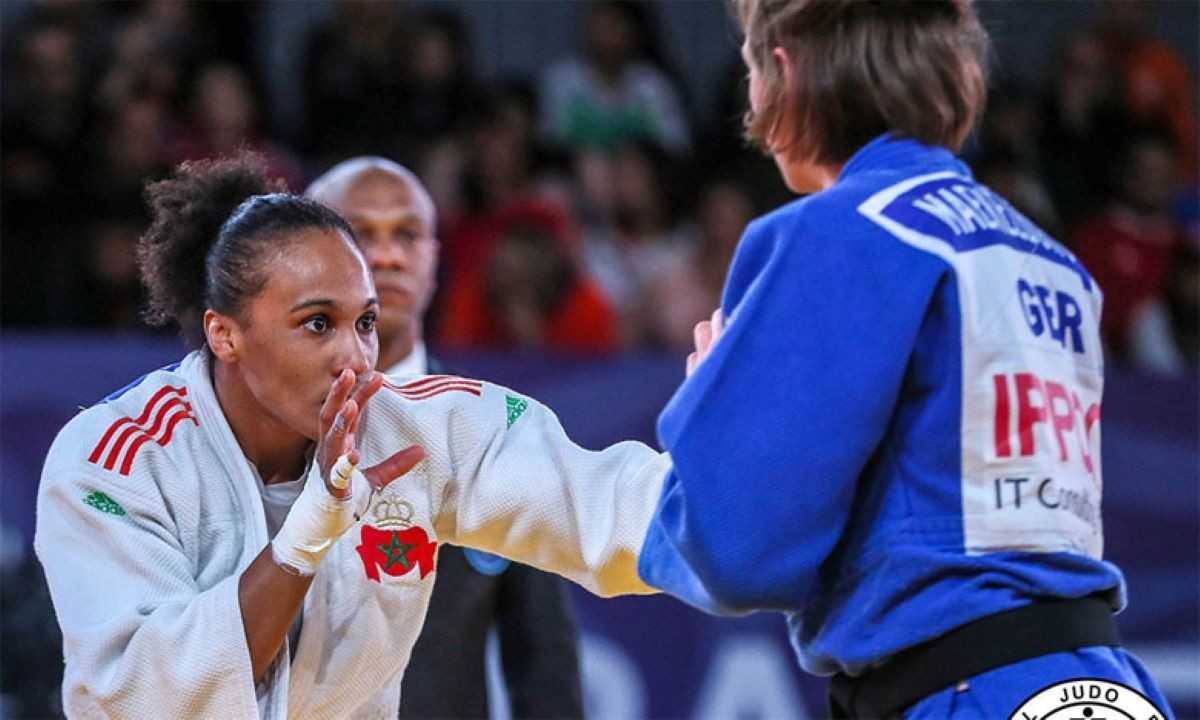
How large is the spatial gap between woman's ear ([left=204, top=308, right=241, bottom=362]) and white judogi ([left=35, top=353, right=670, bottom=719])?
9 cm

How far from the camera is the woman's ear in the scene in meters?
3.01

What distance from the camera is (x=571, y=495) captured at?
10.2 ft

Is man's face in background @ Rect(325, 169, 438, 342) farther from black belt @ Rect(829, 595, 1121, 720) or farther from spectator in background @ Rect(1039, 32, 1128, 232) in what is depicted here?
spectator in background @ Rect(1039, 32, 1128, 232)

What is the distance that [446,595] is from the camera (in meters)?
3.82

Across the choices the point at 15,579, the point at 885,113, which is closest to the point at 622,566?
the point at 885,113

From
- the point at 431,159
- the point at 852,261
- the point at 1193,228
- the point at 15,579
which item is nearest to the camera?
the point at 852,261

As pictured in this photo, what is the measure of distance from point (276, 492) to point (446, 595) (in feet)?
2.77

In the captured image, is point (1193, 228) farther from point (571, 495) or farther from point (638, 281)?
point (571, 495)

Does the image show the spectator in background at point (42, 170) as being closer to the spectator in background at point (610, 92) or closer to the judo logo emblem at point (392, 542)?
the spectator in background at point (610, 92)

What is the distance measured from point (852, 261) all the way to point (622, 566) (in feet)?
2.89

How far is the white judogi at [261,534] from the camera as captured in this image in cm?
270

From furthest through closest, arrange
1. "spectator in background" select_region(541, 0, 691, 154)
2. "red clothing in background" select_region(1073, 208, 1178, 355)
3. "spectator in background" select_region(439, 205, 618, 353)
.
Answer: "spectator in background" select_region(541, 0, 691, 154), "red clothing in background" select_region(1073, 208, 1178, 355), "spectator in background" select_region(439, 205, 618, 353)

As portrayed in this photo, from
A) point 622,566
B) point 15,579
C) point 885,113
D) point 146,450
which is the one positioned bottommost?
point 15,579

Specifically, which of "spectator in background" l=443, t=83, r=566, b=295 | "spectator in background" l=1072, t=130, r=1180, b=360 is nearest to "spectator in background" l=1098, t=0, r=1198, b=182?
"spectator in background" l=1072, t=130, r=1180, b=360
